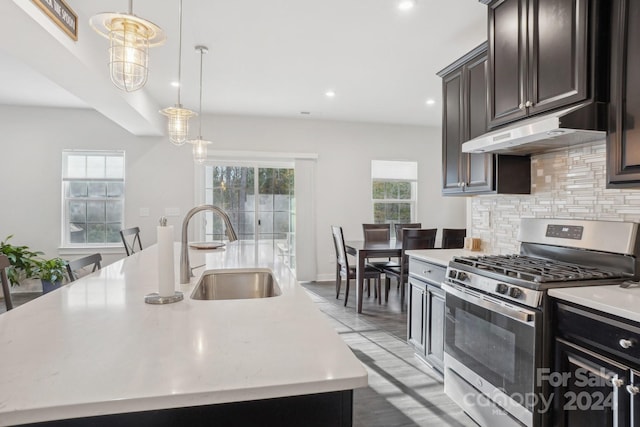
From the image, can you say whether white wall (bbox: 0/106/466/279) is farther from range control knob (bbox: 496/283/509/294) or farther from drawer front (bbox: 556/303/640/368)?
drawer front (bbox: 556/303/640/368)

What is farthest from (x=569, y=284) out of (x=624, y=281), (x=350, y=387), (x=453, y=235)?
(x=453, y=235)

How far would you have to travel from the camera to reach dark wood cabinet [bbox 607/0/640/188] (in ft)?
5.27

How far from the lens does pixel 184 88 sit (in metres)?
4.33

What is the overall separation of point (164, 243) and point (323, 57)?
9.11ft

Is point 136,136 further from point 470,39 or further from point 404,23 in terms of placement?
point 470,39

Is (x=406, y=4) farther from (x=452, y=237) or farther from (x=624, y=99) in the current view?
(x=452, y=237)

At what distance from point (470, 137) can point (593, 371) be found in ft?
5.90

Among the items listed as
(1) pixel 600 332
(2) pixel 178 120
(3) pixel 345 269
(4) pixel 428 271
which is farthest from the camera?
(3) pixel 345 269

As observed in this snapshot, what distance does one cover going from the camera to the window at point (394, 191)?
6.24 metres

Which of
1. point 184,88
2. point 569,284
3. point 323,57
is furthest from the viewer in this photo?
point 184,88

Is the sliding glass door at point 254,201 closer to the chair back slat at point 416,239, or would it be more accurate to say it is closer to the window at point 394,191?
the window at point 394,191

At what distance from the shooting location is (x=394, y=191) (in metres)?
6.32

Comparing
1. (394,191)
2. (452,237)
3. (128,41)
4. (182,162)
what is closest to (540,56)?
(128,41)

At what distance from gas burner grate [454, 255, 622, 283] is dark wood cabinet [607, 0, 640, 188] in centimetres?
44
